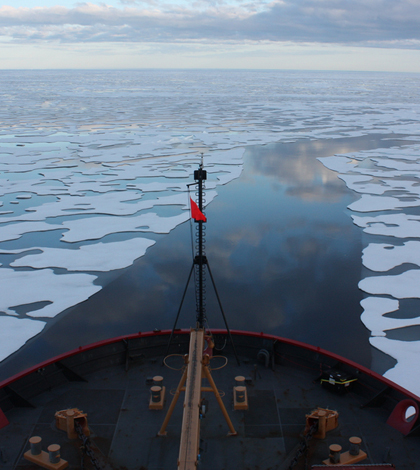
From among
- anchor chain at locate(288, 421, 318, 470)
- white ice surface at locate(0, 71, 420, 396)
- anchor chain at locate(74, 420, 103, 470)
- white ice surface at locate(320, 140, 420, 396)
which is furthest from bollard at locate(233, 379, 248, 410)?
white ice surface at locate(0, 71, 420, 396)

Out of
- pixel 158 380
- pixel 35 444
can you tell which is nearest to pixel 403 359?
pixel 158 380

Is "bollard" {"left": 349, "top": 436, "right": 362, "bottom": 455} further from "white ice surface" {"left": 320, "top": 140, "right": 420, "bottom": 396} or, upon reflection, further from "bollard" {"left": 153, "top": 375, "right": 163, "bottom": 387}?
"white ice surface" {"left": 320, "top": 140, "right": 420, "bottom": 396}

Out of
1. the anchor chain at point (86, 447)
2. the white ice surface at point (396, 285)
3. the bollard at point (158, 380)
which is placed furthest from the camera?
the white ice surface at point (396, 285)

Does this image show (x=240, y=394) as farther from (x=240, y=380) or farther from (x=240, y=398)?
(x=240, y=380)

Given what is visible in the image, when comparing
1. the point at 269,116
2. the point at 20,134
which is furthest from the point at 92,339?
the point at 269,116

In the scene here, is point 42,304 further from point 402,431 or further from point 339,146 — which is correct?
point 339,146

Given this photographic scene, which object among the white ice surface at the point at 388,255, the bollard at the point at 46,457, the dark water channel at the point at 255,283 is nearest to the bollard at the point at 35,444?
the bollard at the point at 46,457

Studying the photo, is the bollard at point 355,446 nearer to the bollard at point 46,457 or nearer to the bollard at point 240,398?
the bollard at point 240,398
